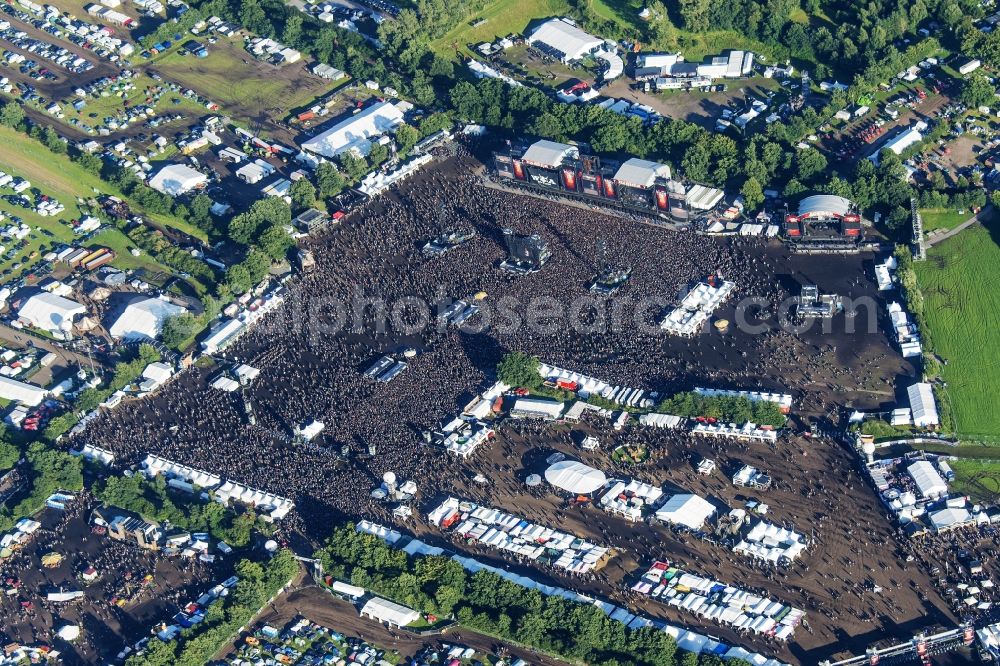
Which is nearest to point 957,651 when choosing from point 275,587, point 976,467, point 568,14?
point 976,467

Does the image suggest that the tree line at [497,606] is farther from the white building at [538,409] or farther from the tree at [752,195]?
the tree at [752,195]

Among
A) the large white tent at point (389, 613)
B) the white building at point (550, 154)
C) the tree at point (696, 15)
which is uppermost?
the tree at point (696, 15)

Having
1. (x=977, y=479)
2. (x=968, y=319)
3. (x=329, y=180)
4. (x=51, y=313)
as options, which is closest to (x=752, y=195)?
(x=968, y=319)

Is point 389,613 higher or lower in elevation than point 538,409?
lower

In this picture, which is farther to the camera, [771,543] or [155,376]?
[155,376]

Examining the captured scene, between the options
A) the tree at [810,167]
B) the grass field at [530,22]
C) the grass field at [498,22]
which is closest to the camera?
the tree at [810,167]

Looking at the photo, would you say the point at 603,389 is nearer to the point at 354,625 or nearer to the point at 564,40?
the point at 354,625

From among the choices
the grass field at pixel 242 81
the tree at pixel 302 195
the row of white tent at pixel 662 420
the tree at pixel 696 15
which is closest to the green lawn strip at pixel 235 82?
the grass field at pixel 242 81

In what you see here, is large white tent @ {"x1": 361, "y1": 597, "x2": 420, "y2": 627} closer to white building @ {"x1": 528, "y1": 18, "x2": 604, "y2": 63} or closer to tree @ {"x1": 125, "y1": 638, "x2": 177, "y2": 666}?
tree @ {"x1": 125, "y1": 638, "x2": 177, "y2": 666}
